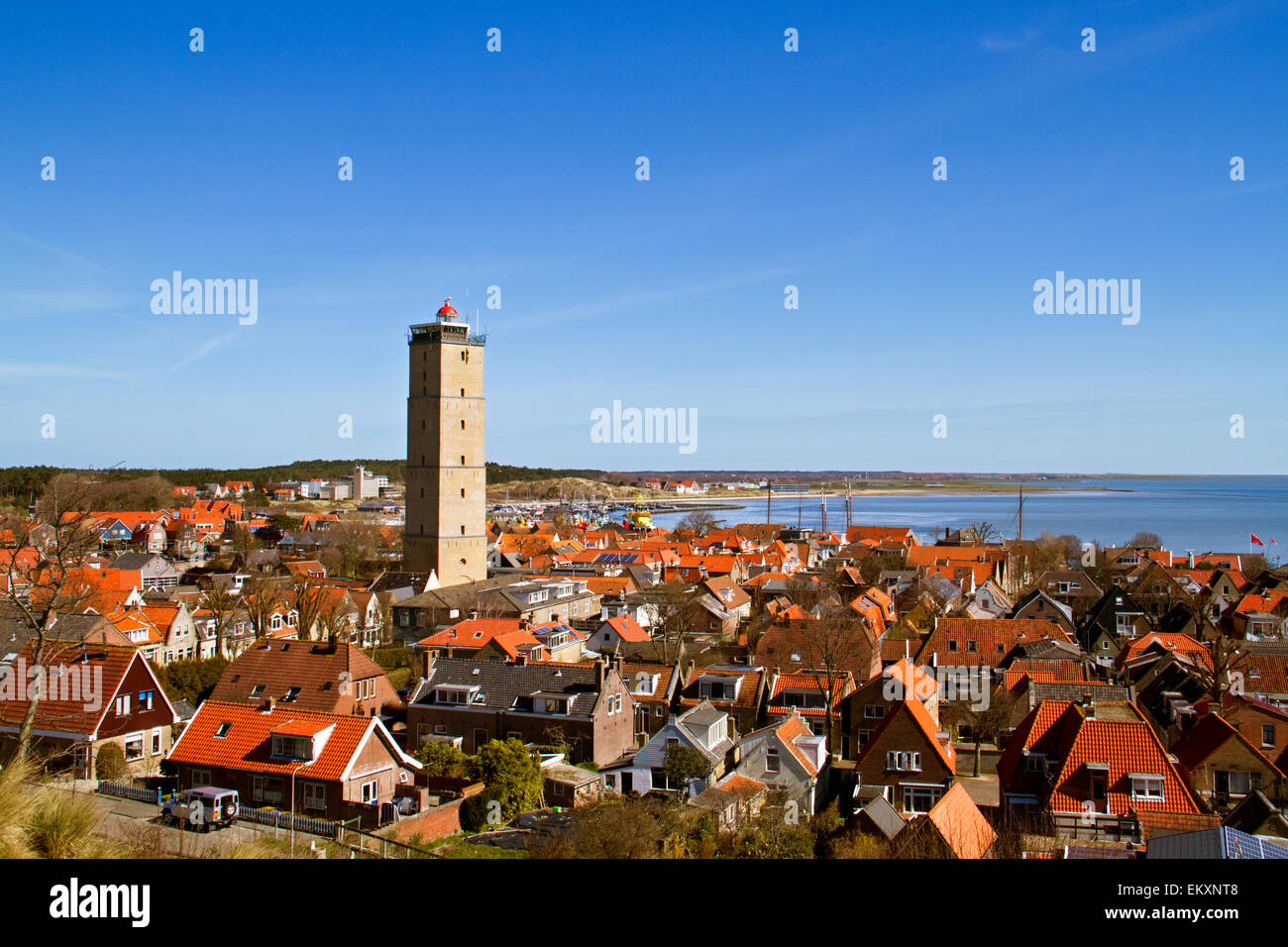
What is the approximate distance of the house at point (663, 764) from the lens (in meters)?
22.0

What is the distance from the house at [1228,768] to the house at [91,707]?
2354 cm

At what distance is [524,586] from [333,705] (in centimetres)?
2196

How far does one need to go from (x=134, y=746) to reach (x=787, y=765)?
15.5 meters

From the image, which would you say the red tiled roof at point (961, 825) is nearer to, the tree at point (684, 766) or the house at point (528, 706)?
the tree at point (684, 766)

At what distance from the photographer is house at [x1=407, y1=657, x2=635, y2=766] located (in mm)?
24531

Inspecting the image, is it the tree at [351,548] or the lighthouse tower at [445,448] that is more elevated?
the lighthouse tower at [445,448]

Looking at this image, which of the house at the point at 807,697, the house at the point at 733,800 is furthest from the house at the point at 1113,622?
the house at the point at 733,800

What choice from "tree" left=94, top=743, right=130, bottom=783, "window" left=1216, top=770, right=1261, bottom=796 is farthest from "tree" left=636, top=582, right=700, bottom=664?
"tree" left=94, top=743, right=130, bottom=783

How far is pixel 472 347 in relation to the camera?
50.7m

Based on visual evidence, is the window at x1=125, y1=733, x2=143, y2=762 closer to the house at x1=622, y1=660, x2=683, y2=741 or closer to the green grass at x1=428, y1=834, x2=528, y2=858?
the green grass at x1=428, y1=834, x2=528, y2=858

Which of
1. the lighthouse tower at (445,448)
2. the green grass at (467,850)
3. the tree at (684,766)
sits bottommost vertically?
the green grass at (467,850)
